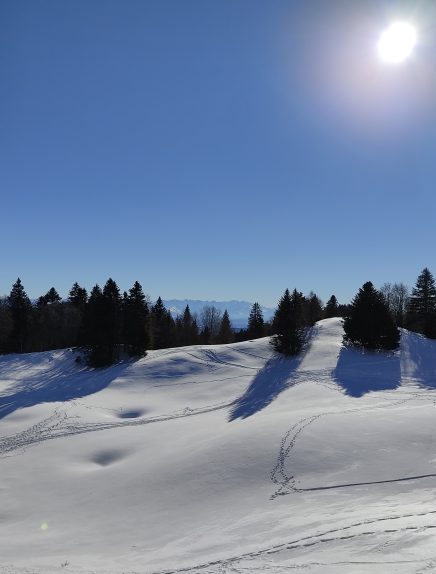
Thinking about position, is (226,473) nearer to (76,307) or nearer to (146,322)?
(146,322)

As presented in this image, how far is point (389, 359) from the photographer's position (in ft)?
131

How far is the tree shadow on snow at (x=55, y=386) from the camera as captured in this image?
113 feet

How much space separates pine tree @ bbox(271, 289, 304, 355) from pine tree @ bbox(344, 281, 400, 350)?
5134 millimetres

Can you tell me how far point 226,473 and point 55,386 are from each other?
26.4m

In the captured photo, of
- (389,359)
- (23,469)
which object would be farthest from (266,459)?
(389,359)

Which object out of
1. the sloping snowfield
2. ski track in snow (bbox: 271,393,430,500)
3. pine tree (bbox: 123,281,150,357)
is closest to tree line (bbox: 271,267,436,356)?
the sloping snowfield

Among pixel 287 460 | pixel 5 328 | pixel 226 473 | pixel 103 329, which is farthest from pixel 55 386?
pixel 5 328

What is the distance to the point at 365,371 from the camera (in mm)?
36719

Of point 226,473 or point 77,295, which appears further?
point 77,295

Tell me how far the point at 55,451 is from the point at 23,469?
252 cm

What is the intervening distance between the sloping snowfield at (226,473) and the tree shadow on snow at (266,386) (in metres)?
0.24

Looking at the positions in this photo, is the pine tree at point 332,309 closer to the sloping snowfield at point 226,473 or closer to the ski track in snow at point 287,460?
the sloping snowfield at point 226,473

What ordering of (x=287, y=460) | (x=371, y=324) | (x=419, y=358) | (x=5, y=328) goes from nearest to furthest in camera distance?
(x=287, y=460), (x=419, y=358), (x=371, y=324), (x=5, y=328)

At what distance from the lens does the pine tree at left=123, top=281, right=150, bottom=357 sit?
45.1 meters
